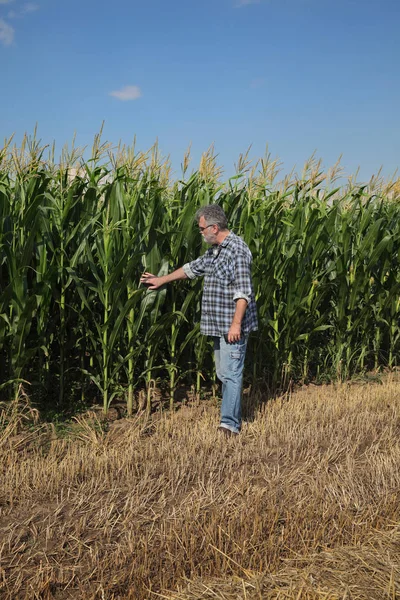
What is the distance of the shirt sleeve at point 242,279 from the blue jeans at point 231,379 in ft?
1.45

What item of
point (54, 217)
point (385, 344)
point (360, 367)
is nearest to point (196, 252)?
point (54, 217)

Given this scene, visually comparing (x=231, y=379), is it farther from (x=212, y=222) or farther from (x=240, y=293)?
(x=212, y=222)

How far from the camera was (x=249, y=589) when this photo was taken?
2998 millimetres

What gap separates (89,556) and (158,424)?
214 cm

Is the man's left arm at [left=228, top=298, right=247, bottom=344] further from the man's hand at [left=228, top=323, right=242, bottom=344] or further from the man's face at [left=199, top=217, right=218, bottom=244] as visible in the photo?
the man's face at [left=199, top=217, right=218, bottom=244]

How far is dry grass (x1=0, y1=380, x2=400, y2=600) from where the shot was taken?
304cm

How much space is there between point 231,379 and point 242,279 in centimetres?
86

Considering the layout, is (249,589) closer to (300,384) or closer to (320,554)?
(320,554)

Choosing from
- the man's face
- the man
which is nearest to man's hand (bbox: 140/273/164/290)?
the man

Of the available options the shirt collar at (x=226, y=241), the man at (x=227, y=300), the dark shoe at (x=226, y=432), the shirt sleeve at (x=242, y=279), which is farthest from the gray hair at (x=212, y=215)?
the dark shoe at (x=226, y=432)

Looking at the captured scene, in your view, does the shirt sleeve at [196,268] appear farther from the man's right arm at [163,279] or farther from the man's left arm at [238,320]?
the man's left arm at [238,320]

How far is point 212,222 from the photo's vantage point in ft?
16.4

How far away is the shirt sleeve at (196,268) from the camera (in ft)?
17.3

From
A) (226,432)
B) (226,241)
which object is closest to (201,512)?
(226,432)
